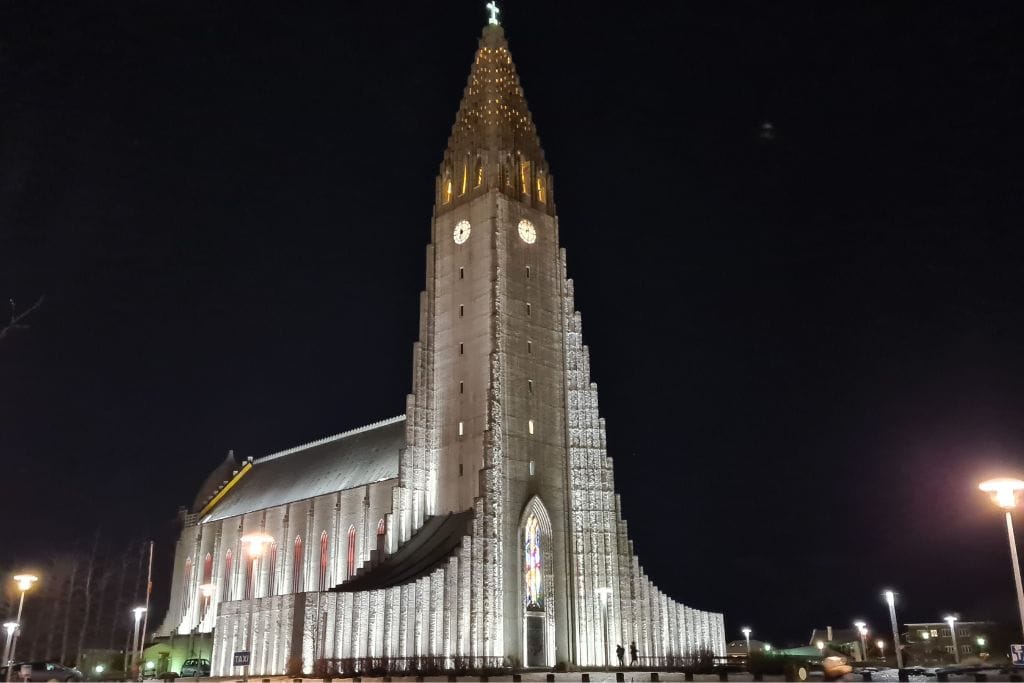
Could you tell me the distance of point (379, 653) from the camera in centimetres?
4822

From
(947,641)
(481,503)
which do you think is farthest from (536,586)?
(947,641)

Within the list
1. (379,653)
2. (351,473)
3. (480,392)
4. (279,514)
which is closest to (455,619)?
(379,653)

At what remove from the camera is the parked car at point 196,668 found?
6003cm

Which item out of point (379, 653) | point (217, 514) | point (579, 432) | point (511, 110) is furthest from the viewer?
point (217, 514)

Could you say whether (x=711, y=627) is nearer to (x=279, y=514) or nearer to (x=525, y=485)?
(x=525, y=485)

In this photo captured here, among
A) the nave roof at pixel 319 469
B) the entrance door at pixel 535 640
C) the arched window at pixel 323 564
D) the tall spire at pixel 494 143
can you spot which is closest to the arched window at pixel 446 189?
the tall spire at pixel 494 143

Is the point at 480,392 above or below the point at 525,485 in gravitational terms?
above

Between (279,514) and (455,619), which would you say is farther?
(279,514)

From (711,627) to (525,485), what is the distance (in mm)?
16579

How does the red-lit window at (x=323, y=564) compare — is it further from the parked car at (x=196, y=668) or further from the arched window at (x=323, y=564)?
the parked car at (x=196, y=668)

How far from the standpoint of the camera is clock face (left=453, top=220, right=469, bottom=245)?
64.1 meters

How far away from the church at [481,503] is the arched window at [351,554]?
3.1 inches

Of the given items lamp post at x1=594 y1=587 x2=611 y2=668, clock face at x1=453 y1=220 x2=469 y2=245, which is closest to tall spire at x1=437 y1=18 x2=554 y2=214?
clock face at x1=453 y1=220 x2=469 y2=245

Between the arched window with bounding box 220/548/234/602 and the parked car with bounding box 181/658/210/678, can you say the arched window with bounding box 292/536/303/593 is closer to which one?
the parked car with bounding box 181/658/210/678
